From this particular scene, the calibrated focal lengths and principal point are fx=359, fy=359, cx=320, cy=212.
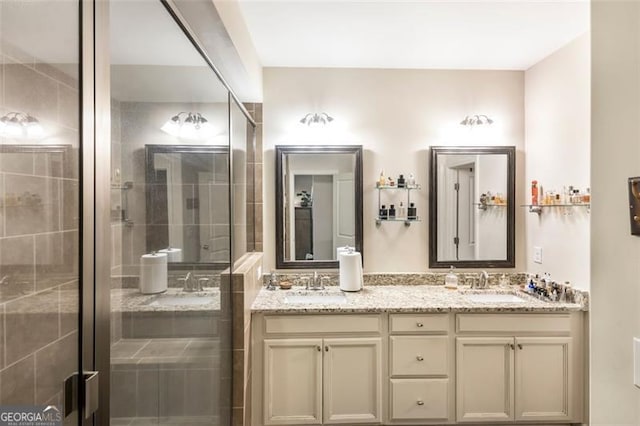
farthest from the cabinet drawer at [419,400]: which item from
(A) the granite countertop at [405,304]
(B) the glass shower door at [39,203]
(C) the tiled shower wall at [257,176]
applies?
(B) the glass shower door at [39,203]

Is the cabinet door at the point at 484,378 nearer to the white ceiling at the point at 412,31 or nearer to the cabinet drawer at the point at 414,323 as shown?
the cabinet drawer at the point at 414,323

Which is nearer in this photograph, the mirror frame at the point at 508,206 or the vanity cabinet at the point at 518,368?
the vanity cabinet at the point at 518,368

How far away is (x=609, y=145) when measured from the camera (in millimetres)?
982

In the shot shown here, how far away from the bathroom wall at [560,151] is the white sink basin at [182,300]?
7.80 feet

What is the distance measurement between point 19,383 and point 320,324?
1.88 meters

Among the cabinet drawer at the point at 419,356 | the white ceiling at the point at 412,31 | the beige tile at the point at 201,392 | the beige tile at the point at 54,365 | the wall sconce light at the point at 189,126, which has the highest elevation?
the white ceiling at the point at 412,31

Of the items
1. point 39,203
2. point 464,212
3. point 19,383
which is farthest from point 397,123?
point 19,383

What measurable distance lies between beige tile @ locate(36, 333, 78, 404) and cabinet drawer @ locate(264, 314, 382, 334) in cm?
168

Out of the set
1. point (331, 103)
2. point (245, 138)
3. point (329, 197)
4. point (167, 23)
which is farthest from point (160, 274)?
point (331, 103)

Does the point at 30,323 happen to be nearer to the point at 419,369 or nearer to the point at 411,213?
the point at 419,369

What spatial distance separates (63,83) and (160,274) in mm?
639

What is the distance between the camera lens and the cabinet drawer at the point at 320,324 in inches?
93.5

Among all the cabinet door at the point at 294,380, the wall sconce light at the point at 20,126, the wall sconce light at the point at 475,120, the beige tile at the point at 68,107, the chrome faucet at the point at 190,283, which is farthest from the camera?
the wall sconce light at the point at 475,120

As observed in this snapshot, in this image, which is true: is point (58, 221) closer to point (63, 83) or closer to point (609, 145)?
point (63, 83)
